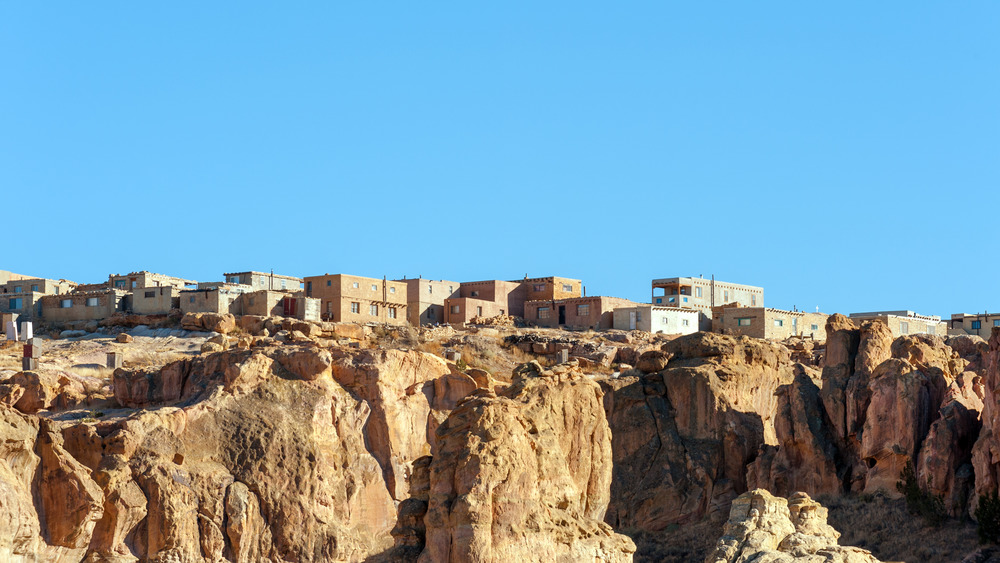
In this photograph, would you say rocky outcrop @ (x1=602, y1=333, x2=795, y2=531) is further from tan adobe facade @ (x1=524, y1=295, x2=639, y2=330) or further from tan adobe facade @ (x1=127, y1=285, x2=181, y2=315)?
tan adobe facade @ (x1=127, y1=285, x2=181, y2=315)

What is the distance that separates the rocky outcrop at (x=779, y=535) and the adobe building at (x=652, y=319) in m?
51.9

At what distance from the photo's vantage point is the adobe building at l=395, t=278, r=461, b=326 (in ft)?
315

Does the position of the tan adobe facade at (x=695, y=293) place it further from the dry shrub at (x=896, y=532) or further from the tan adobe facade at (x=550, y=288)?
the dry shrub at (x=896, y=532)

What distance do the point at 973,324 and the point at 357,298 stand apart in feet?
124

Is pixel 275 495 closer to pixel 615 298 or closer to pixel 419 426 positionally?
pixel 419 426

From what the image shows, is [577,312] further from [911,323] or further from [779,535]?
[779,535]

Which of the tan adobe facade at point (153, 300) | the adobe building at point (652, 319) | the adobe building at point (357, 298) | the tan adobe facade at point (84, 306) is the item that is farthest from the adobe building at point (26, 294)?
the adobe building at point (652, 319)

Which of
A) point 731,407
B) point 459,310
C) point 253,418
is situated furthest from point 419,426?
point 459,310

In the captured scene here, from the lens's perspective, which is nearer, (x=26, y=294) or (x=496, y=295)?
(x=26, y=294)

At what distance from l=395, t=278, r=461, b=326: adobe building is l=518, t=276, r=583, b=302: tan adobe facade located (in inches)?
233

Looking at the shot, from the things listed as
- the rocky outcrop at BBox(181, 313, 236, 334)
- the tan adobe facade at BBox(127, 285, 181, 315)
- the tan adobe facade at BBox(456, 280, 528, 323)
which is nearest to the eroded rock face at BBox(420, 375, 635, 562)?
the rocky outcrop at BBox(181, 313, 236, 334)

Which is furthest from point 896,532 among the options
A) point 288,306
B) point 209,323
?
point 288,306

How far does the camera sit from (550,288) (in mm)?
101500

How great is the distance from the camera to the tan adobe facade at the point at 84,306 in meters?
88.8
